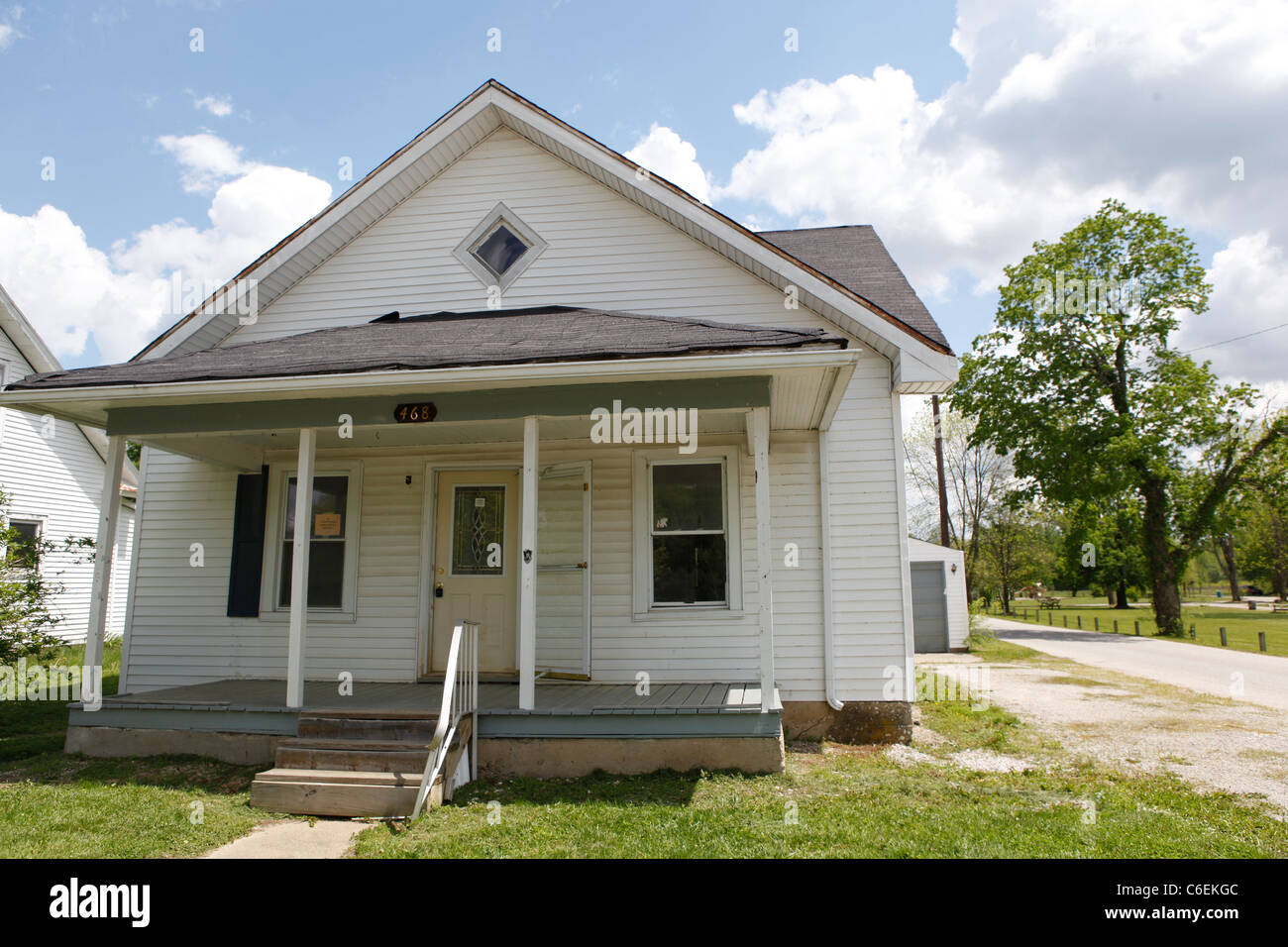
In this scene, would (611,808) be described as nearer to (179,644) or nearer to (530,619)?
(530,619)

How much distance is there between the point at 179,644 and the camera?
324 inches

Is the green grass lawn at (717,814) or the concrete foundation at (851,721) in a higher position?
the concrete foundation at (851,721)

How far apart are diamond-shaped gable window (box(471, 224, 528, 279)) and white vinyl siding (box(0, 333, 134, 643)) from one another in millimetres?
10645

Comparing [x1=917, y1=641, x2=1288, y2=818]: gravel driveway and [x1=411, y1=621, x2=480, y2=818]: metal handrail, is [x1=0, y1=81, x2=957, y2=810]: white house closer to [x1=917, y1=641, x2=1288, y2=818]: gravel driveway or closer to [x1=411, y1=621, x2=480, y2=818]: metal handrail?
[x1=411, y1=621, x2=480, y2=818]: metal handrail

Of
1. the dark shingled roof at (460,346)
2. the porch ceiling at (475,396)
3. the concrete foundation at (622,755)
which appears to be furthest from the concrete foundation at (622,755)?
the dark shingled roof at (460,346)

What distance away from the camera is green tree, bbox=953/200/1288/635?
24.2 meters

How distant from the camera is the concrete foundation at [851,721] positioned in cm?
711

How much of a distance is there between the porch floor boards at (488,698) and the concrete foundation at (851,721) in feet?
1.86

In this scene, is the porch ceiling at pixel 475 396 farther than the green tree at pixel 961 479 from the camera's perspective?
No

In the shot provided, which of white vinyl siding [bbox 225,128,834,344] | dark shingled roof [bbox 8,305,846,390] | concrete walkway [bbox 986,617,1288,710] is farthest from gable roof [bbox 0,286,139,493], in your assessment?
concrete walkway [bbox 986,617,1288,710]

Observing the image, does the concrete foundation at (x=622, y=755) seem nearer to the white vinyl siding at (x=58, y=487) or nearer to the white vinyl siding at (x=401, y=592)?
the white vinyl siding at (x=401, y=592)

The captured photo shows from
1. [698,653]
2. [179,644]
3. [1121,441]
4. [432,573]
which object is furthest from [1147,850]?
[1121,441]

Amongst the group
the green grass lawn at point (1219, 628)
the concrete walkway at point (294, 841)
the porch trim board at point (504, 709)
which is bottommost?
the green grass lawn at point (1219, 628)

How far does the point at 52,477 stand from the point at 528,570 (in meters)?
15.5
